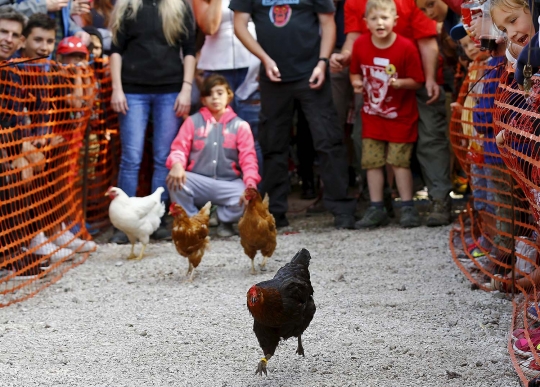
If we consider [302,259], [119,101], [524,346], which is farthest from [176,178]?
[524,346]

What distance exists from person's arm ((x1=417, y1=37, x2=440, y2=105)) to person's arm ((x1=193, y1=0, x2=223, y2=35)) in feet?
6.26

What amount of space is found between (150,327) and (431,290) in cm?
183

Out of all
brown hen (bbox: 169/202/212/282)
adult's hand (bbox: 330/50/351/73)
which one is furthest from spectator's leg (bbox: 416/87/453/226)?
brown hen (bbox: 169/202/212/282)

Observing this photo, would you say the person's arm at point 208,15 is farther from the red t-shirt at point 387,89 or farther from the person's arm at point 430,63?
the person's arm at point 430,63

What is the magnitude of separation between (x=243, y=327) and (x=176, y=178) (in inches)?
112

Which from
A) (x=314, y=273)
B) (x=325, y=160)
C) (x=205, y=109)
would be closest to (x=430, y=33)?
(x=325, y=160)

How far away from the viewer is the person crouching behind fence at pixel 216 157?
757 centimetres

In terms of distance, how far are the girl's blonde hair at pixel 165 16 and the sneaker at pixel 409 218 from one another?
2.57m

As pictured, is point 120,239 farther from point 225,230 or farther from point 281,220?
point 281,220

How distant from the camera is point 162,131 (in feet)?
25.4

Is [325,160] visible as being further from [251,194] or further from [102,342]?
[102,342]

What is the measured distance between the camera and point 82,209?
25.5 ft

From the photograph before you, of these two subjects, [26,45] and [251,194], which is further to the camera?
[26,45]

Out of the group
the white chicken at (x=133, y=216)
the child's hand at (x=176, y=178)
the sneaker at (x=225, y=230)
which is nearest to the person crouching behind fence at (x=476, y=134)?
the sneaker at (x=225, y=230)
